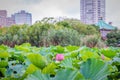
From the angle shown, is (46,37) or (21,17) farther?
(21,17)

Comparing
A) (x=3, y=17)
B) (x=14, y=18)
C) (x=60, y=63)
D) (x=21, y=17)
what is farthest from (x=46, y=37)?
(x=21, y=17)

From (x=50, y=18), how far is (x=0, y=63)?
53.1 ft

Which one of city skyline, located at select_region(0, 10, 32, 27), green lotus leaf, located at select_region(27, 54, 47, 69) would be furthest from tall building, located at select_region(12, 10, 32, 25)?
green lotus leaf, located at select_region(27, 54, 47, 69)

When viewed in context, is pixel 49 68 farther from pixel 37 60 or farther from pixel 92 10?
pixel 92 10

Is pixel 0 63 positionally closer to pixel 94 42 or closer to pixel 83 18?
pixel 94 42

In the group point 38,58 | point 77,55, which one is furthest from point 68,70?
point 77,55

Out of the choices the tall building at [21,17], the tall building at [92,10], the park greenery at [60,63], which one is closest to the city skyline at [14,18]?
the tall building at [21,17]

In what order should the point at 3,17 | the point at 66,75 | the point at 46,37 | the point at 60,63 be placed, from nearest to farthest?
1. the point at 66,75
2. the point at 60,63
3. the point at 46,37
4. the point at 3,17

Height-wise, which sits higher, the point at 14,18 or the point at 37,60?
the point at 37,60

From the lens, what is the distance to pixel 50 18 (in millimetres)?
16859

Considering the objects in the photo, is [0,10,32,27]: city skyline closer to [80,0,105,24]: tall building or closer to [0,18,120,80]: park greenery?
[80,0,105,24]: tall building

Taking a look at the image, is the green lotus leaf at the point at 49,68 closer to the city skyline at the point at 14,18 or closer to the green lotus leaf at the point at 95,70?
the green lotus leaf at the point at 95,70

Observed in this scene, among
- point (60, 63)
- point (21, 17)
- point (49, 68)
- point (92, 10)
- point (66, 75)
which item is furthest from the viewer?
point (92, 10)

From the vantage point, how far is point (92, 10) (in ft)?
183
